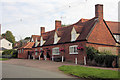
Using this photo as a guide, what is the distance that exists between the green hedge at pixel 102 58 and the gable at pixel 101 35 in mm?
2595

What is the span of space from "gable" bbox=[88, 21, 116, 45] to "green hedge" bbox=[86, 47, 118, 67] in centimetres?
259

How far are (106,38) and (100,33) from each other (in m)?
1.52

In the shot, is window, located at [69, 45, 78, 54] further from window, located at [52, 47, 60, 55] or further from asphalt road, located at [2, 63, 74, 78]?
asphalt road, located at [2, 63, 74, 78]

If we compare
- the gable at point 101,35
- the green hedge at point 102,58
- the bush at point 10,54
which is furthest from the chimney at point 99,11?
the bush at point 10,54

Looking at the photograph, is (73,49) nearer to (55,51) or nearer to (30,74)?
(55,51)

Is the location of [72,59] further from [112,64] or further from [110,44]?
[112,64]

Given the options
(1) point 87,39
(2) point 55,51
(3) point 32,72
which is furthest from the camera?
(2) point 55,51

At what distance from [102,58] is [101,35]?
23.7ft

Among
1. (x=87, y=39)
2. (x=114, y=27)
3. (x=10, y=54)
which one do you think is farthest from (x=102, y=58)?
(x=10, y=54)

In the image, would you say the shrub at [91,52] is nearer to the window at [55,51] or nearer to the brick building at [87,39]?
the brick building at [87,39]

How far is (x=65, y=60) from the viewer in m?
32.3

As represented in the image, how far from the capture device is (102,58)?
75.8ft

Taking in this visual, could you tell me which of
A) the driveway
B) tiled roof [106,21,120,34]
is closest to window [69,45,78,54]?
tiled roof [106,21,120,34]

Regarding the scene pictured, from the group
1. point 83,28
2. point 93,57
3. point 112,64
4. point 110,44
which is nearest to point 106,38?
point 110,44
